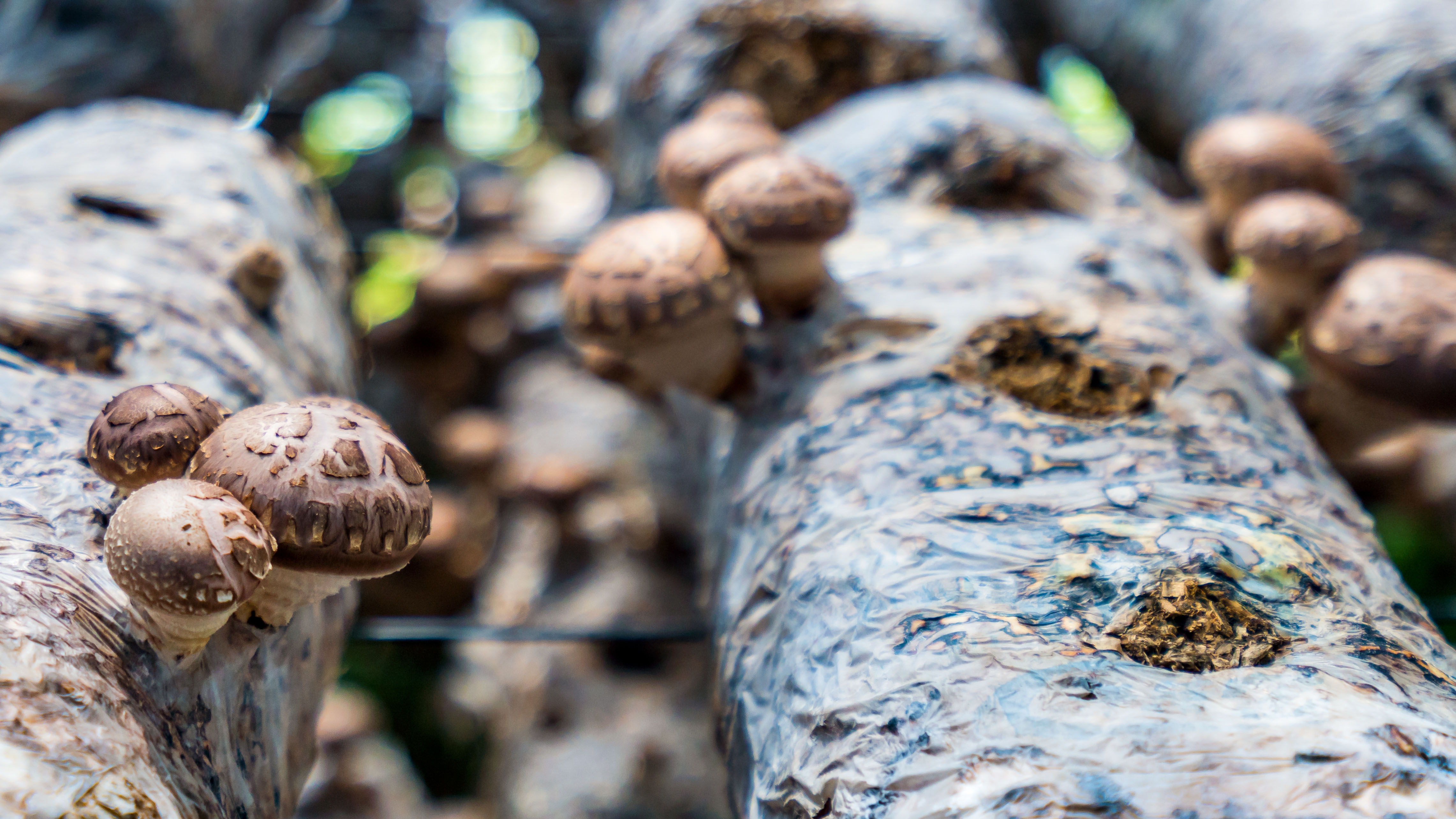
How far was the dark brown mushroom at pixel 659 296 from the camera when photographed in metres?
1.80

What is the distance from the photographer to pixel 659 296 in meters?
1.79

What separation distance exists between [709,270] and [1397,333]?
1455 millimetres

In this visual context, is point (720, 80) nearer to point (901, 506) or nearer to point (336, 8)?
point (901, 506)

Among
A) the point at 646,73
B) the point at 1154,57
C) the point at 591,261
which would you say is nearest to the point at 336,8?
the point at 646,73

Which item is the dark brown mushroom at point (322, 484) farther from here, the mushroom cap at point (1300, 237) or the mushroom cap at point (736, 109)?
the mushroom cap at point (1300, 237)

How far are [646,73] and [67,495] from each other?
7.87 feet

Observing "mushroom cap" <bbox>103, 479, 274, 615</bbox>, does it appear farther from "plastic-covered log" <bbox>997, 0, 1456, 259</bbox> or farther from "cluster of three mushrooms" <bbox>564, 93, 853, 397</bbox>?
"plastic-covered log" <bbox>997, 0, 1456, 259</bbox>

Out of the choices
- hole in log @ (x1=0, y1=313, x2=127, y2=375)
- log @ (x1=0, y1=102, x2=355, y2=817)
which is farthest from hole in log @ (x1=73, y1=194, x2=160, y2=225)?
hole in log @ (x1=0, y1=313, x2=127, y2=375)

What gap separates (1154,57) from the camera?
13.4 feet

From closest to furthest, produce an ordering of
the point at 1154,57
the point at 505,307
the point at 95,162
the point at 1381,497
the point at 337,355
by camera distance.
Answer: the point at 95,162 → the point at 337,355 → the point at 1381,497 → the point at 1154,57 → the point at 505,307

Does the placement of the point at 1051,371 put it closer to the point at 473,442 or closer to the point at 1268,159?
the point at 1268,159

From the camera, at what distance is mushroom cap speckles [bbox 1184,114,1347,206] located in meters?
2.56

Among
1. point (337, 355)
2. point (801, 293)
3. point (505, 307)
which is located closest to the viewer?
point (801, 293)

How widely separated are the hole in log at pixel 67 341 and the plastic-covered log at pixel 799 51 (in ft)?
6.34
